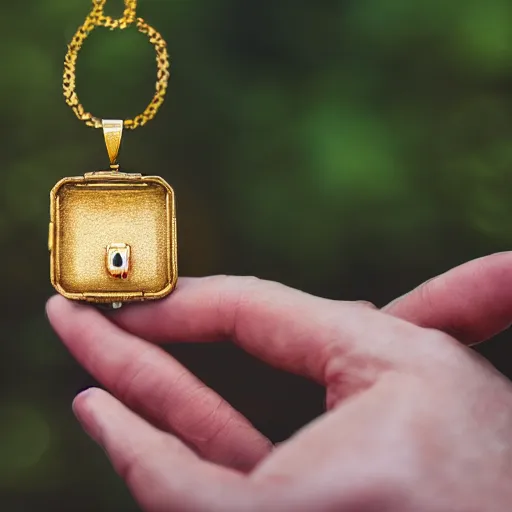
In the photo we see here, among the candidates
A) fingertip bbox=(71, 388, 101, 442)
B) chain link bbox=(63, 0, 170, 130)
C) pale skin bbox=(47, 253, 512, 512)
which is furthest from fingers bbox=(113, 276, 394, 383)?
chain link bbox=(63, 0, 170, 130)

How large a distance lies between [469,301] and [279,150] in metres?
0.33

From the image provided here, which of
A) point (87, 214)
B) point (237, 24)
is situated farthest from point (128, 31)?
point (87, 214)

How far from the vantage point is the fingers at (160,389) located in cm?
79

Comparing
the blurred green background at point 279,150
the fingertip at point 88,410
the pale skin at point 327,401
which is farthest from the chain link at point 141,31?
the fingertip at point 88,410

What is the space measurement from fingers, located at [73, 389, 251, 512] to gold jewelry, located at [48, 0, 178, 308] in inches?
5.8

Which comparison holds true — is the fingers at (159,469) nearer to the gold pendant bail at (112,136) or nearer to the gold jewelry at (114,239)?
the gold jewelry at (114,239)

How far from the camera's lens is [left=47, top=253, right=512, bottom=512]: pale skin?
0.59 meters

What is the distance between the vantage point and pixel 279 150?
95cm

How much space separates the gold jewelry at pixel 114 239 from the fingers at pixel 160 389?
1.6 inches

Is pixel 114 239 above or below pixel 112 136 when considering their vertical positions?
below

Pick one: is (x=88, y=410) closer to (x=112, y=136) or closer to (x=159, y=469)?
(x=159, y=469)

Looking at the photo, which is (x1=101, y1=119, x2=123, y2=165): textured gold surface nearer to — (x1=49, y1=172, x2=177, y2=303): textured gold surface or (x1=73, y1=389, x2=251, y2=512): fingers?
(x1=49, y1=172, x2=177, y2=303): textured gold surface

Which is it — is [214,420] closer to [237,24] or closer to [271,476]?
[271,476]

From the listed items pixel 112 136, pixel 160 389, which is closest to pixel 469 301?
pixel 160 389
